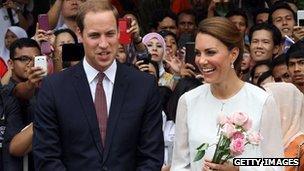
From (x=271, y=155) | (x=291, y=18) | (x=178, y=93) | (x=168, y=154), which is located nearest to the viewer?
(x=271, y=155)

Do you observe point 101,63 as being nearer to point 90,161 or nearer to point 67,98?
point 67,98

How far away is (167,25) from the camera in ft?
33.0

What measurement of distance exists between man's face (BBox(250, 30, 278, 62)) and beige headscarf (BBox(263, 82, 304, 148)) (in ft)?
9.79

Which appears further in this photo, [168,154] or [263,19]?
[263,19]

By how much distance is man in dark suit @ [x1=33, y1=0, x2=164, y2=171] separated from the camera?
14.1ft

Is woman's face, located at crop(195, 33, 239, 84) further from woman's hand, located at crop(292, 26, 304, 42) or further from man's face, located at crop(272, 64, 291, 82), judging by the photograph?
woman's hand, located at crop(292, 26, 304, 42)

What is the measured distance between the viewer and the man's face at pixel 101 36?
14.0 ft

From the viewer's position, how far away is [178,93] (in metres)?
5.95

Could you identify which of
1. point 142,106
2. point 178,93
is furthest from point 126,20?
point 142,106

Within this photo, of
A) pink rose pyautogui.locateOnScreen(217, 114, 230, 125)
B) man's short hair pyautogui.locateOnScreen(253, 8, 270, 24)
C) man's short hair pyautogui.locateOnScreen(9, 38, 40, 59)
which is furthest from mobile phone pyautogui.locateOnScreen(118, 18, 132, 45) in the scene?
man's short hair pyautogui.locateOnScreen(253, 8, 270, 24)

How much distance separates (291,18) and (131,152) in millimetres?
5158

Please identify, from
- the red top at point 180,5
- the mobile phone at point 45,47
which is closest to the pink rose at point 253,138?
the mobile phone at point 45,47

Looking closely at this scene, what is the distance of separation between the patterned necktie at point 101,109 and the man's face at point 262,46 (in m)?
3.83

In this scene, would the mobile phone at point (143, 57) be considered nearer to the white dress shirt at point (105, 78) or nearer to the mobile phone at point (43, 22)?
the mobile phone at point (43, 22)
